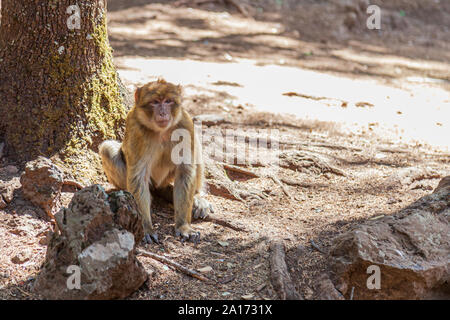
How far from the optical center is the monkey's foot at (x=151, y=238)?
475 cm

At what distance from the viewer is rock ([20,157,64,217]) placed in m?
4.63

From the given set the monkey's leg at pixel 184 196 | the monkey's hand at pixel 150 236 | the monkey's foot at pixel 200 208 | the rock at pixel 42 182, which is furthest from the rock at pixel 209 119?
the rock at pixel 42 182

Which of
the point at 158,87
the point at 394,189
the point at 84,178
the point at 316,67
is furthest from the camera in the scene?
the point at 316,67

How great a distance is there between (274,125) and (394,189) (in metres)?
2.45

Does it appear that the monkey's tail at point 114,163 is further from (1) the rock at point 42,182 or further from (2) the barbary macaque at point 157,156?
(1) the rock at point 42,182

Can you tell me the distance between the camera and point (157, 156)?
5254mm

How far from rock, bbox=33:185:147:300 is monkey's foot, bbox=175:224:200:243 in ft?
3.52

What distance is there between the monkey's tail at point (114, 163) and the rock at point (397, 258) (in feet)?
7.64

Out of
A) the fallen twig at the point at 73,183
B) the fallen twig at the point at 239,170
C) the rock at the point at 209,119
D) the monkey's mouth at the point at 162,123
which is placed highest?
the monkey's mouth at the point at 162,123

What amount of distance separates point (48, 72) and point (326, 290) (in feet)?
10.9

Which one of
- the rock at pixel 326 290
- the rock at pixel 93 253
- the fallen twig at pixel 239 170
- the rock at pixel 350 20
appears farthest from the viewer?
the rock at pixel 350 20

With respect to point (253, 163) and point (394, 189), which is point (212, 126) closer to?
point (253, 163)
